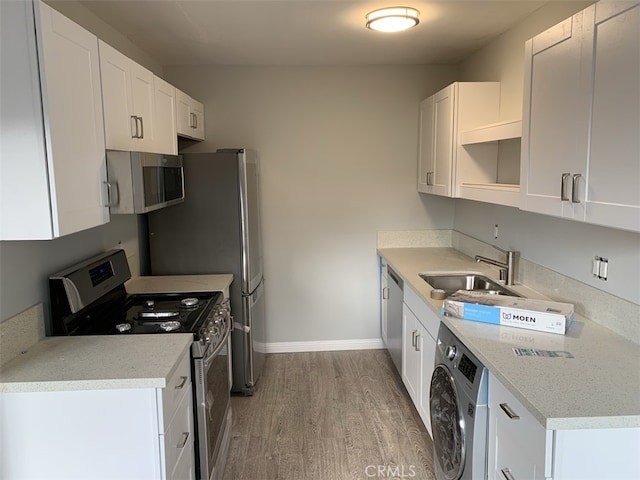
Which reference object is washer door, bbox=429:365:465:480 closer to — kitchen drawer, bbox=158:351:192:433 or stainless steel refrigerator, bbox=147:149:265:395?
kitchen drawer, bbox=158:351:192:433

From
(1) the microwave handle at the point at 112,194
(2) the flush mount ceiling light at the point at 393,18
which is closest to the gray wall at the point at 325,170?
(2) the flush mount ceiling light at the point at 393,18

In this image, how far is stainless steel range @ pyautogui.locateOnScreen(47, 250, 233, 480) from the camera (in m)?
2.11

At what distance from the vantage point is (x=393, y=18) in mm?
2598

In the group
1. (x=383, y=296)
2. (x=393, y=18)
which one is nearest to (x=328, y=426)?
(x=383, y=296)

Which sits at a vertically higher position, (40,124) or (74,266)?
(40,124)

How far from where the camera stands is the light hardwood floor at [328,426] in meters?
2.61

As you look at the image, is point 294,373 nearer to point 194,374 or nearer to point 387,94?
point 194,374

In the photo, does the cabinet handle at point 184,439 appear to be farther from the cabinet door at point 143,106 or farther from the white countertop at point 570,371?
A: the cabinet door at point 143,106

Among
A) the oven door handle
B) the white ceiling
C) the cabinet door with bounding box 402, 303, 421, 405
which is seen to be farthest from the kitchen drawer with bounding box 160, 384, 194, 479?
the white ceiling

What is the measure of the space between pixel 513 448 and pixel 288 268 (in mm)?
2768

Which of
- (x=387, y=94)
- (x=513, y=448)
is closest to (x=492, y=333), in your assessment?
(x=513, y=448)

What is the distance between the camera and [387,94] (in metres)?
4.02

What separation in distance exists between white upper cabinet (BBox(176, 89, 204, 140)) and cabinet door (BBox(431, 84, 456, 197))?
1822mm

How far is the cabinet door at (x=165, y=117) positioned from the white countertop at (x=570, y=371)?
1847mm
